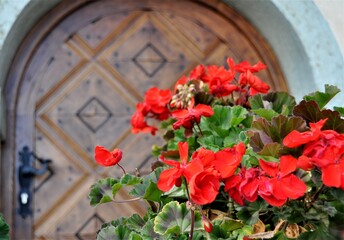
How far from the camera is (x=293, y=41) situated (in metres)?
2.77

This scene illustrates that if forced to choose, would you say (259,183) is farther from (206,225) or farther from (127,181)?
(127,181)

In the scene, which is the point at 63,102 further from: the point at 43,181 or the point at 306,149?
the point at 306,149

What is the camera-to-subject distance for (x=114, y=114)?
2824 millimetres

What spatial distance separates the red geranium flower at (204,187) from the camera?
143 centimetres

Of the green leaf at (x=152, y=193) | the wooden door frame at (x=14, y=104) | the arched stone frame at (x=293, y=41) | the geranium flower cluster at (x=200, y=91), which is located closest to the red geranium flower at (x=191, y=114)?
the geranium flower cluster at (x=200, y=91)

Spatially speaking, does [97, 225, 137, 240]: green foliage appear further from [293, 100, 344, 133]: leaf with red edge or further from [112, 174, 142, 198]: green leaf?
[293, 100, 344, 133]: leaf with red edge

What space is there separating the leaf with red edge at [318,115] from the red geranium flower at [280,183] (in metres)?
0.16

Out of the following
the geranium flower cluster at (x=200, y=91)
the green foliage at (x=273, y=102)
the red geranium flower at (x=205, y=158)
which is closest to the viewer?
the red geranium flower at (x=205, y=158)

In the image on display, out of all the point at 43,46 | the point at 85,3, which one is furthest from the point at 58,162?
the point at 85,3

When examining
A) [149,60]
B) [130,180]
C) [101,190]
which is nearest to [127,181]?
[130,180]

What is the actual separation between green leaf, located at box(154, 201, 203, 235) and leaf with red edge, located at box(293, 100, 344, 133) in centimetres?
35

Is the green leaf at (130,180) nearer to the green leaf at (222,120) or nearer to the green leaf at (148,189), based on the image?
the green leaf at (148,189)

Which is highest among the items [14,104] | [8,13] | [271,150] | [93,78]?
[8,13]

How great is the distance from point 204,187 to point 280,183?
0.16 m
